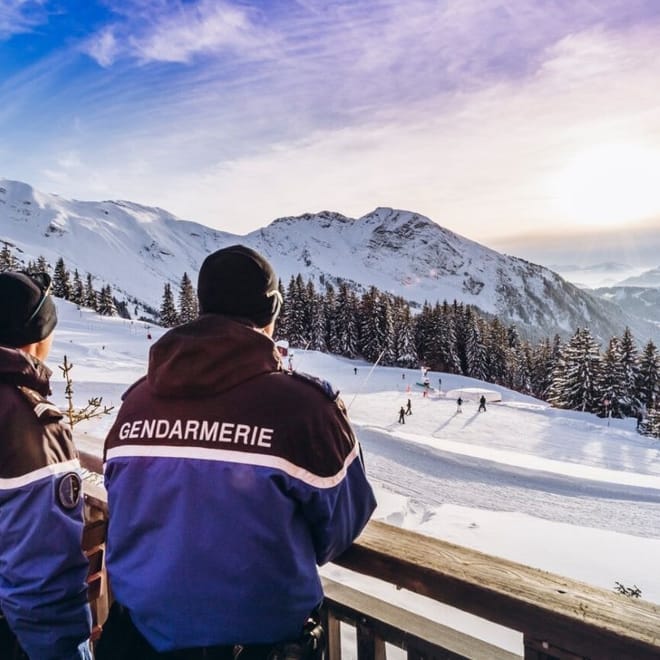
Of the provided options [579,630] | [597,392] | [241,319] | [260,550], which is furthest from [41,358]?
[597,392]

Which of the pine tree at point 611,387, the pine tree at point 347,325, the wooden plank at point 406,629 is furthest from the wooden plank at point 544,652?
the pine tree at point 347,325

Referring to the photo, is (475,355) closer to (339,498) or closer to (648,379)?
(648,379)

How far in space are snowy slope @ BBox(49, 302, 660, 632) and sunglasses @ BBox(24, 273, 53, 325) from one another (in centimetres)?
105

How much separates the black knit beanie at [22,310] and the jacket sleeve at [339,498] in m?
1.30

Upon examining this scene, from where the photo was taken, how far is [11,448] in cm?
165

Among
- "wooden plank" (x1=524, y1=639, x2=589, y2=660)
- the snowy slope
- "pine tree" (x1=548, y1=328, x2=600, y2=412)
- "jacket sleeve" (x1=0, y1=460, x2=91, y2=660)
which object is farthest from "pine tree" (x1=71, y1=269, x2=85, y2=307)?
"wooden plank" (x1=524, y1=639, x2=589, y2=660)

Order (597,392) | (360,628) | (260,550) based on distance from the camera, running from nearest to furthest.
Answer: (260,550) → (360,628) → (597,392)

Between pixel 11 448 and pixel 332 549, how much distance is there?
107 centimetres

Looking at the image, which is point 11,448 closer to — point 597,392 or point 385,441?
point 385,441

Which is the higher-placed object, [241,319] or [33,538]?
[241,319]

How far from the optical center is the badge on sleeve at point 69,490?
5.65 ft

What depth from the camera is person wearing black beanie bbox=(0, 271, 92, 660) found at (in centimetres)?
164

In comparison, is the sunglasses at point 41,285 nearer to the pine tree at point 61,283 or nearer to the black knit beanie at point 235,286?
the black knit beanie at point 235,286

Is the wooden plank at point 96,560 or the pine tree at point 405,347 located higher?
the wooden plank at point 96,560
